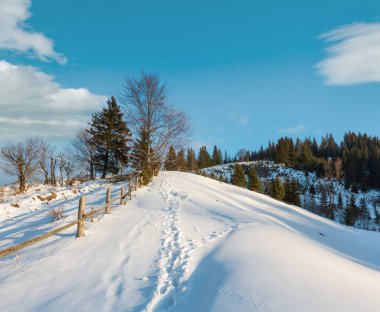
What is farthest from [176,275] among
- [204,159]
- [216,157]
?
[216,157]

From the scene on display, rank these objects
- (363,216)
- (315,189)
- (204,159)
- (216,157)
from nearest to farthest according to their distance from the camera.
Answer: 1. (363,216)
2. (315,189)
3. (204,159)
4. (216,157)

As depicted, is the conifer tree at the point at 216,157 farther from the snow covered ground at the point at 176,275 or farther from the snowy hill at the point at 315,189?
the snow covered ground at the point at 176,275

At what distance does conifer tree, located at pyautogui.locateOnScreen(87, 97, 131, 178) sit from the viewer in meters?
32.4

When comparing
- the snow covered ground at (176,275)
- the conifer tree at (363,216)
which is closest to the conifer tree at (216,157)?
the conifer tree at (363,216)

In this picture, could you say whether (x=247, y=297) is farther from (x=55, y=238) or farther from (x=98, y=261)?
(x=55, y=238)

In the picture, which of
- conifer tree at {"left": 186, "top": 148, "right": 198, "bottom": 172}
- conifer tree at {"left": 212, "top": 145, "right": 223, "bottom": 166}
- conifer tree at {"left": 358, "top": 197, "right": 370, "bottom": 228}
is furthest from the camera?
conifer tree at {"left": 212, "top": 145, "right": 223, "bottom": 166}

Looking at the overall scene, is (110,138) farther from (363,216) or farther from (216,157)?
(216,157)

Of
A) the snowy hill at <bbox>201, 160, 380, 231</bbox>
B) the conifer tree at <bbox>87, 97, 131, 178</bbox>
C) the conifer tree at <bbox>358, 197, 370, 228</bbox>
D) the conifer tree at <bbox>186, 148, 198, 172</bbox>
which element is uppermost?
the conifer tree at <bbox>87, 97, 131, 178</bbox>

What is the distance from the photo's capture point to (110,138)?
32.3 m

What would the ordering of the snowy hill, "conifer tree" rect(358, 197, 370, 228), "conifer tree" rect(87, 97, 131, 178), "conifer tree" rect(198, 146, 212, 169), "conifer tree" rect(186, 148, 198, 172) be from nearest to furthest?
"conifer tree" rect(87, 97, 131, 178)
"conifer tree" rect(186, 148, 198, 172)
"conifer tree" rect(358, 197, 370, 228)
the snowy hill
"conifer tree" rect(198, 146, 212, 169)

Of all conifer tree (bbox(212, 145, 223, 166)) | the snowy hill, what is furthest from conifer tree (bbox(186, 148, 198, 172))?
conifer tree (bbox(212, 145, 223, 166))

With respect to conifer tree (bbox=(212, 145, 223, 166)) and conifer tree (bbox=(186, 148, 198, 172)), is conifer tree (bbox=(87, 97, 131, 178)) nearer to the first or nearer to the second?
conifer tree (bbox=(186, 148, 198, 172))

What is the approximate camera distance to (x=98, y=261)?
636 cm

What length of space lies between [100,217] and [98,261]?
4618 mm
